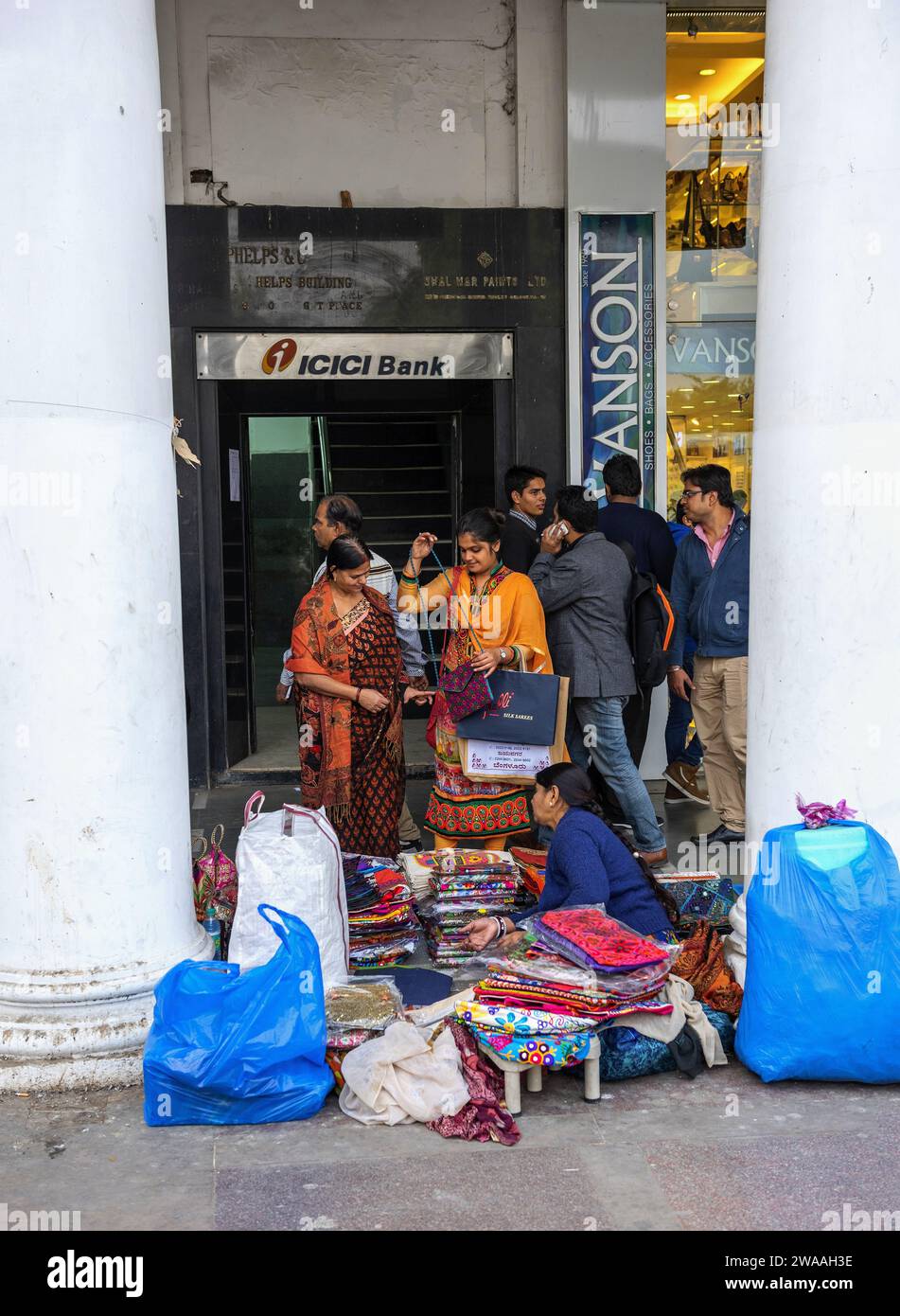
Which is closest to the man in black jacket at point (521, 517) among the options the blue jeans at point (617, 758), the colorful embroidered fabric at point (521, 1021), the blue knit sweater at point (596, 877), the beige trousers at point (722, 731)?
the blue jeans at point (617, 758)

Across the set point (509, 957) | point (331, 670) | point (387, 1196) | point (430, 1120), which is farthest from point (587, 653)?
point (387, 1196)

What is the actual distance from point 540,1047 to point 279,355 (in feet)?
16.7

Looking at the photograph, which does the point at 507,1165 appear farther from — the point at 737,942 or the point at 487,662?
the point at 487,662

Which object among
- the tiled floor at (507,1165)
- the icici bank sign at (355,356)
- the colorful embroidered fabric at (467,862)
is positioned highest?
the icici bank sign at (355,356)

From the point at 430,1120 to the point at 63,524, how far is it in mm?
2073

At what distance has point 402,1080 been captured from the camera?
3.79 m

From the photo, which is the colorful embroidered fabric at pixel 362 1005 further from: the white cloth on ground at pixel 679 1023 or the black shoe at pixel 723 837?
the black shoe at pixel 723 837

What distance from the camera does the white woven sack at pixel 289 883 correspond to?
4262 millimetres

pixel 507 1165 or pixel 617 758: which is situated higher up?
pixel 617 758

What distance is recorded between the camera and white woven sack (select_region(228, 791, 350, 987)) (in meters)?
4.26

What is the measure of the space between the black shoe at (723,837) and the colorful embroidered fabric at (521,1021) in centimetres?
280

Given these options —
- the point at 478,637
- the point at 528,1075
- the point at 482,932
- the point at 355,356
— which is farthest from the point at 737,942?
the point at 355,356

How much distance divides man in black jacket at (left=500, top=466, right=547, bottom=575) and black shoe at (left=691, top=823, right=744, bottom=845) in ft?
5.34

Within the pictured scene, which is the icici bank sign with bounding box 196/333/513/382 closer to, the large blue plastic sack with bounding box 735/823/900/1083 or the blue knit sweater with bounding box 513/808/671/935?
the blue knit sweater with bounding box 513/808/671/935
